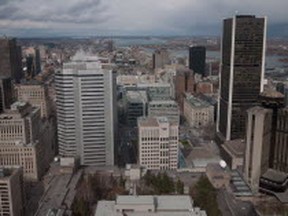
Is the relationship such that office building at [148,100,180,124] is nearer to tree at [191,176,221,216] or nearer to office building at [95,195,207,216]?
tree at [191,176,221,216]

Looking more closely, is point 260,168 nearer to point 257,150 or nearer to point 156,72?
point 257,150

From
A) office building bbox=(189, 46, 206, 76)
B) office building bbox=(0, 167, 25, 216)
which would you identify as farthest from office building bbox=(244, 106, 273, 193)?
office building bbox=(189, 46, 206, 76)

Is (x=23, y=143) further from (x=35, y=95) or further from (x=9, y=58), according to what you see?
(x=9, y=58)

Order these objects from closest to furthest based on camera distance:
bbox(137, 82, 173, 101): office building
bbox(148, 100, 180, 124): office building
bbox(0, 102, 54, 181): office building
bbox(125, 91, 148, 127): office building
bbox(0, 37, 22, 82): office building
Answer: bbox(0, 102, 54, 181): office building → bbox(148, 100, 180, 124): office building → bbox(125, 91, 148, 127): office building → bbox(137, 82, 173, 101): office building → bbox(0, 37, 22, 82): office building


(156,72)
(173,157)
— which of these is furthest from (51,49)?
(173,157)

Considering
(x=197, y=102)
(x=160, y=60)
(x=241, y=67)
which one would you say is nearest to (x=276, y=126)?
(x=241, y=67)

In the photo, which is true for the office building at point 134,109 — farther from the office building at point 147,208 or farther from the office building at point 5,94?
the office building at point 147,208

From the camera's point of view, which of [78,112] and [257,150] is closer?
[257,150]
